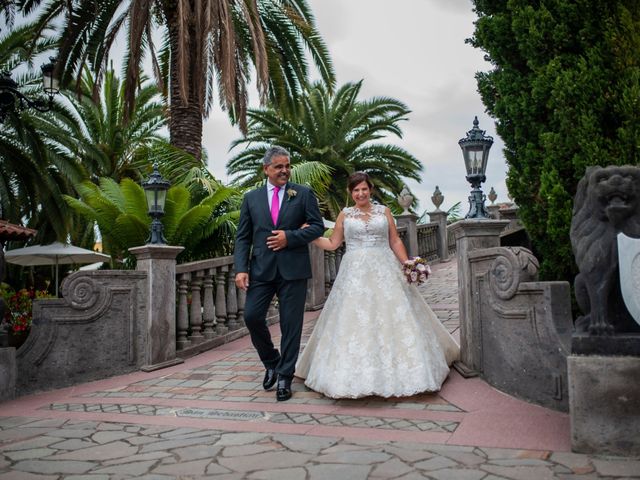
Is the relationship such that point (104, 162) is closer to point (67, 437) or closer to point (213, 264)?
point (213, 264)

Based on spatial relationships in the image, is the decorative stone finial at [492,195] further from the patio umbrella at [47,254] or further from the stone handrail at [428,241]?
the patio umbrella at [47,254]

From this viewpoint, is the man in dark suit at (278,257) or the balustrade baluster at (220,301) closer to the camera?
the man in dark suit at (278,257)

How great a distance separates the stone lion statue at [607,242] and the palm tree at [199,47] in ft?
27.5

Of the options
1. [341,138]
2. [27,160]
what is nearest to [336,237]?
[27,160]

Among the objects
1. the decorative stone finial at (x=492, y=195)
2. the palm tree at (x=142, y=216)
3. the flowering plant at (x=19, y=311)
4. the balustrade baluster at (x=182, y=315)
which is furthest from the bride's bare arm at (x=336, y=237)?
the decorative stone finial at (x=492, y=195)

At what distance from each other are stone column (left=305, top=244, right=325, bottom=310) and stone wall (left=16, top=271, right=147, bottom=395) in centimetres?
356

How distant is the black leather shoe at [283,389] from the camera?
189 inches

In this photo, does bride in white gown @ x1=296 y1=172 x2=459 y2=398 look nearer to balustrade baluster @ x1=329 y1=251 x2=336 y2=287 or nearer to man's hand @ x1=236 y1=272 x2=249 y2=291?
man's hand @ x1=236 y1=272 x2=249 y2=291

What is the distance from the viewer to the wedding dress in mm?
4562

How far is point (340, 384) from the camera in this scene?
4.57 metres

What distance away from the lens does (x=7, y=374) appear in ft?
17.9

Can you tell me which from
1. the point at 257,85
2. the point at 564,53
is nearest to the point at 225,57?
the point at 257,85

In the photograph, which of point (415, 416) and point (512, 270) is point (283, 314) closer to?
point (415, 416)

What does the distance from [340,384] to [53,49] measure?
47.3 feet
